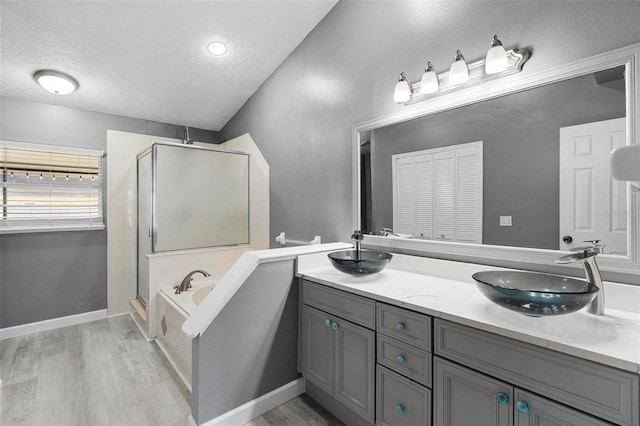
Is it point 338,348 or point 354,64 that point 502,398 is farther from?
point 354,64

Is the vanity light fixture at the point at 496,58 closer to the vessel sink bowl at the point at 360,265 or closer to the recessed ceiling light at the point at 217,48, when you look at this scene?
the vessel sink bowl at the point at 360,265

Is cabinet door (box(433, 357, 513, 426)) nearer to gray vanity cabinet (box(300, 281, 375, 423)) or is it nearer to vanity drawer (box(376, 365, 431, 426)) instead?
vanity drawer (box(376, 365, 431, 426))

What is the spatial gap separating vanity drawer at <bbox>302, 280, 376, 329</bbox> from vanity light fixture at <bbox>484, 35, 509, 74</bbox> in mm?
1323

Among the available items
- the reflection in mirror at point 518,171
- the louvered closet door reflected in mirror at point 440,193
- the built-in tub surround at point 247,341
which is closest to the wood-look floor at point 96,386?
the built-in tub surround at point 247,341

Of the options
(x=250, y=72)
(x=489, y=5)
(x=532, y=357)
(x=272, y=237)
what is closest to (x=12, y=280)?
(x=272, y=237)

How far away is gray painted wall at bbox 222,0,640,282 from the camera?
1369 millimetres

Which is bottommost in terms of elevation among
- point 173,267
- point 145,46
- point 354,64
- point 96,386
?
point 96,386

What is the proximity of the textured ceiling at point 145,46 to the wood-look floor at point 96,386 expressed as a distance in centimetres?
241

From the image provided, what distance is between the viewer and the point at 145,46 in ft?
8.38

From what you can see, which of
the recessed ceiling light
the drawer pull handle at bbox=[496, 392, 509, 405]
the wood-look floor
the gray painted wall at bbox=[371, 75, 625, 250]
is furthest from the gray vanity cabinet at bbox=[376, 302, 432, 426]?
the recessed ceiling light

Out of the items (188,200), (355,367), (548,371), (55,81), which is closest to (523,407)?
(548,371)

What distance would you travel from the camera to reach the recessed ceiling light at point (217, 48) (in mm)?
2635

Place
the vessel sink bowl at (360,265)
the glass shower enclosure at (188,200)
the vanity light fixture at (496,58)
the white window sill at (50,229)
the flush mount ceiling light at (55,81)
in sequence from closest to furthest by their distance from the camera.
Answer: the vanity light fixture at (496,58)
the vessel sink bowl at (360,265)
the flush mount ceiling light at (55,81)
the white window sill at (50,229)
the glass shower enclosure at (188,200)

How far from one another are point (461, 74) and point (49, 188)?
3.86 metres
